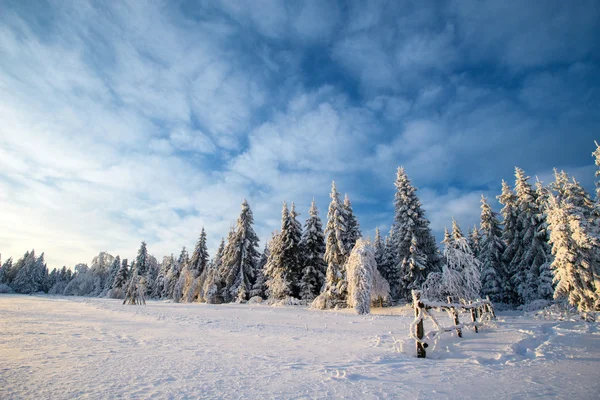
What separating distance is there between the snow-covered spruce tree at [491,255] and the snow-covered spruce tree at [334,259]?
15.3m

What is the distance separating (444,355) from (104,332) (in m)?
10.5

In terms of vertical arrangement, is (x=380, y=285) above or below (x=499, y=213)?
below

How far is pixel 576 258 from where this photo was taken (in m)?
19.5

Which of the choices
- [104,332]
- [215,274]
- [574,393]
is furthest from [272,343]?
[215,274]

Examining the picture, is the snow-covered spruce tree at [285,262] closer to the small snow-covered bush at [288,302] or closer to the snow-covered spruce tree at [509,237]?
the small snow-covered bush at [288,302]

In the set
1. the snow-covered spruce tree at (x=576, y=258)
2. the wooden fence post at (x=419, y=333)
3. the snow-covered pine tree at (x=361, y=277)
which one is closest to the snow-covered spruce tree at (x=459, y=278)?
the snow-covered pine tree at (x=361, y=277)

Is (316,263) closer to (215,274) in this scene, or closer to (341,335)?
(215,274)

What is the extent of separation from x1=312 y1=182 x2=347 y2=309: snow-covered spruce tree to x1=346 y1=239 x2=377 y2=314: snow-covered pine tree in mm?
3533

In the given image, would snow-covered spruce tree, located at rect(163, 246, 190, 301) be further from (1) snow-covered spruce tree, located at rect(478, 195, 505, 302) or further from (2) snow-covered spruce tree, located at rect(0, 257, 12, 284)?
(2) snow-covered spruce tree, located at rect(0, 257, 12, 284)

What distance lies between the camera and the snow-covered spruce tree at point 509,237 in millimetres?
29797

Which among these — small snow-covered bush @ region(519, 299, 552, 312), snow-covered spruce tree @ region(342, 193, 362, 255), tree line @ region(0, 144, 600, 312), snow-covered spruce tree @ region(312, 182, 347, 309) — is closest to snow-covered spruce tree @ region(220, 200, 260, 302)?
tree line @ region(0, 144, 600, 312)

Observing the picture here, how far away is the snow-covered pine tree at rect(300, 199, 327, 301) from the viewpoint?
31.9 metres

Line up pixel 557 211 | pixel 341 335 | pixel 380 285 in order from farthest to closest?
pixel 380 285 → pixel 557 211 → pixel 341 335

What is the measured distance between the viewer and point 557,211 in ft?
67.1
